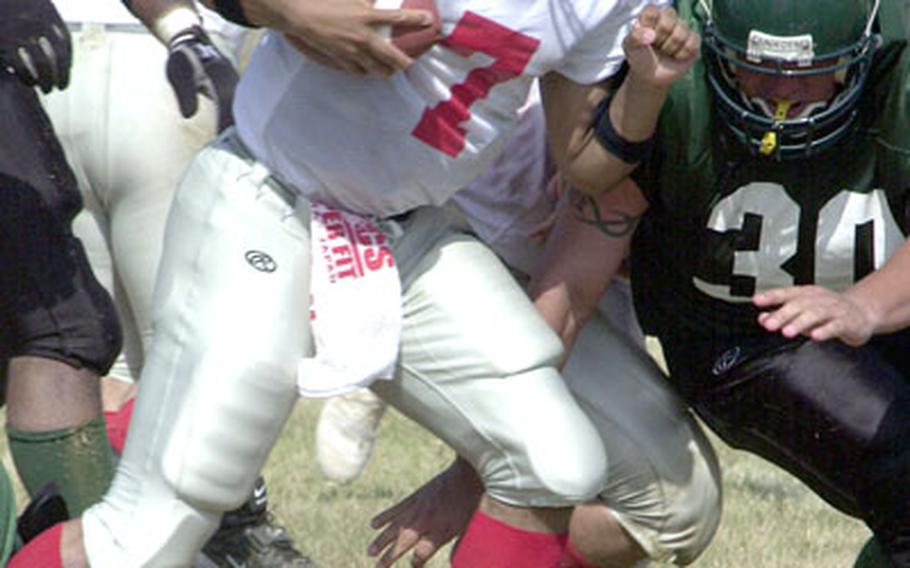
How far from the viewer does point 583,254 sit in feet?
14.6

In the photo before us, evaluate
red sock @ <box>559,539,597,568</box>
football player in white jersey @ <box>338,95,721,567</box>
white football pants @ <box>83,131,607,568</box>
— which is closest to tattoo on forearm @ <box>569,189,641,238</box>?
football player in white jersey @ <box>338,95,721,567</box>

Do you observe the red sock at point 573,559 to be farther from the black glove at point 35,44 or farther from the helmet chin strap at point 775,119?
the black glove at point 35,44

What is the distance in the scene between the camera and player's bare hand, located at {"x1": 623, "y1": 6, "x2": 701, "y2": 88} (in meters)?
4.02

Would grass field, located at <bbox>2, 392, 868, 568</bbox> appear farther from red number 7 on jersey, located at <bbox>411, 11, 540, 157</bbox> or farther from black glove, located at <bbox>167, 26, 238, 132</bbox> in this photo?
red number 7 on jersey, located at <bbox>411, 11, 540, 157</bbox>

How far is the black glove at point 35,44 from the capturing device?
4.46 metres

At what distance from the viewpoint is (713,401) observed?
4.58 meters

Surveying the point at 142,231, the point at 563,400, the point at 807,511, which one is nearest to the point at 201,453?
the point at 563,400

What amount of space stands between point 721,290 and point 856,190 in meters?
0.32

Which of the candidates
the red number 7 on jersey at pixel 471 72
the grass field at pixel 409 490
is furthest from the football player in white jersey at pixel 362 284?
the grass field at pixel 409 490

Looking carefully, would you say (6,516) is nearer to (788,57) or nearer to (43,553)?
(43,553)

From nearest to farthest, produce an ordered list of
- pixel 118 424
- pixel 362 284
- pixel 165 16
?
pixel 362 284
pixel 165 16
pixel 118 424

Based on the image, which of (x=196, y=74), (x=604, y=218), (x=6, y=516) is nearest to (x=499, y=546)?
(x=604, y=218)

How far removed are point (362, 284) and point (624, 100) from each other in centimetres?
53

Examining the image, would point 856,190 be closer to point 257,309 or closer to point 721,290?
point 721,290
